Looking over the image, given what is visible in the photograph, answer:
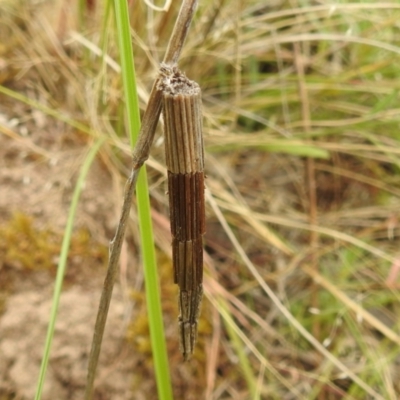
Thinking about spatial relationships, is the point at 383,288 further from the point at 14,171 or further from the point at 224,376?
the point at 14,171

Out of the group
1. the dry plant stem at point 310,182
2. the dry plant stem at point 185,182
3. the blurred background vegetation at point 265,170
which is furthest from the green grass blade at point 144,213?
the dry plant stem at point 310,182

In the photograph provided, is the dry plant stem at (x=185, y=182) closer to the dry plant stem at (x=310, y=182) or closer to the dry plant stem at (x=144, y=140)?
the dry plant stem at (x=144, y=140)

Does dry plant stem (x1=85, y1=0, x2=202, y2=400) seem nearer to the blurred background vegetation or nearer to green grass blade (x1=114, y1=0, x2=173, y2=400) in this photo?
green grass blade (x1=114, y1=0, x2=173, y2=400)

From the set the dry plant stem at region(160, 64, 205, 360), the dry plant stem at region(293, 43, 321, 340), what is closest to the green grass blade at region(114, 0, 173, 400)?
the dry plant stem at region(160, 64, 205, 360)

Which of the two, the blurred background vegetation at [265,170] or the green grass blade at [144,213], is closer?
the green grass blade at [144,213]

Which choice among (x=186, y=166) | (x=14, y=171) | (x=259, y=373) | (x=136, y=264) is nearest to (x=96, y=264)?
(x=136, y=264)
